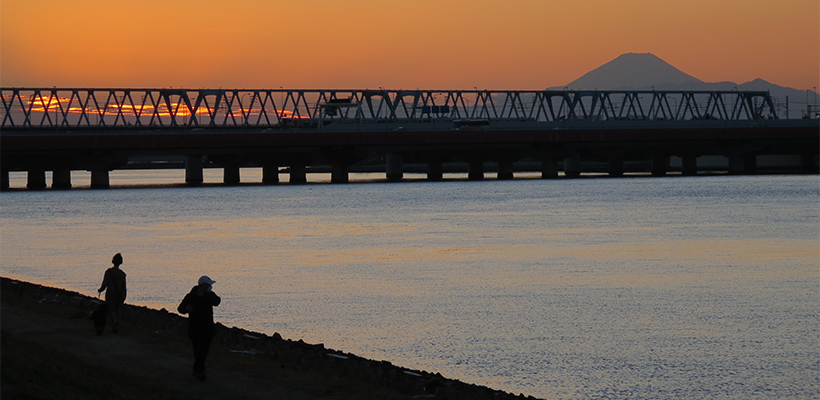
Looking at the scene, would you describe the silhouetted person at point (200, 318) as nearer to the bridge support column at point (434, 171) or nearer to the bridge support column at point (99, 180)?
the bridge support column at point (99, 180)

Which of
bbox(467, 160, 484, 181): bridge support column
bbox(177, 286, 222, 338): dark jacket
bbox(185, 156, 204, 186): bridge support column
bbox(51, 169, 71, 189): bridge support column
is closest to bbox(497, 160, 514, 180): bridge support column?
bbox(467, 160, 484, 181): bridge support column

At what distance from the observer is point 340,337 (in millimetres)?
25562

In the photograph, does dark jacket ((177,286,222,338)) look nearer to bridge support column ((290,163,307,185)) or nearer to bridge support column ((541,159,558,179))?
bridge support column ((290,163,307,185))

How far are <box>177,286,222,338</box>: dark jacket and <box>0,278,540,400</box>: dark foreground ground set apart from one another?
82cm

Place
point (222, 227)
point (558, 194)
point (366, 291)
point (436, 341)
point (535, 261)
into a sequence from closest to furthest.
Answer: point (436, 341), point (366, 291), point (535, 261), point (222, 227), point (558, 194)

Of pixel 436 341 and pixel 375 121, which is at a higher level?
pixel 375 121

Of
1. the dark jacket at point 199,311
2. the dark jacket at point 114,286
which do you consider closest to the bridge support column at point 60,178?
the dark jacket at point 114,286

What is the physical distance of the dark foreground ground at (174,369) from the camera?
15.9 metres

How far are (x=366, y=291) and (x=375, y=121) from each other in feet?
405

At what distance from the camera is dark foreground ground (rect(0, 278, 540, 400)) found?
1593 centimetres

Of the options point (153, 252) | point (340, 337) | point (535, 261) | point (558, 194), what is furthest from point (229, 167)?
point (340, 337)

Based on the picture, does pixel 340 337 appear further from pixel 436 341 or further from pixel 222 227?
pixel 222 227

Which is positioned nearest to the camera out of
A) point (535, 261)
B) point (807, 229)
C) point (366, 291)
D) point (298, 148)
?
point (366, 291)

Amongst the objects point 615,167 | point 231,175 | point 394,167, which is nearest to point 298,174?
point 231,175
